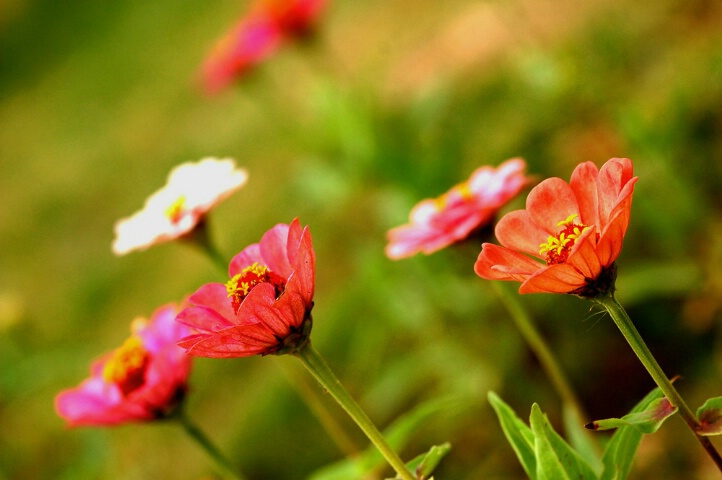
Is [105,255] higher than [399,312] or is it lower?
higher

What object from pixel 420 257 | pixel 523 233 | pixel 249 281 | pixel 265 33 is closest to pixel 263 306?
A: pixel 249 281

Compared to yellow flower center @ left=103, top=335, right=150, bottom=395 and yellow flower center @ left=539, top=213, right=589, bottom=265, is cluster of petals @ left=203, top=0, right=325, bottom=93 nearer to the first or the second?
yellow flower center @ left=103, top=335, right=150, bottom=395

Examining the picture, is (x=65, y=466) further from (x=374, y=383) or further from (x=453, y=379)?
(x=453, y=379)

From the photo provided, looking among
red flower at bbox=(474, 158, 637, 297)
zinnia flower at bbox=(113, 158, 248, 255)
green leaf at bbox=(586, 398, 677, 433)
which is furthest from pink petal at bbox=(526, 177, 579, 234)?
zinnia flower at bbox=(113, 158, 248, 255)

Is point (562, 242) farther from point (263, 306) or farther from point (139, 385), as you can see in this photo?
point (139, 385)

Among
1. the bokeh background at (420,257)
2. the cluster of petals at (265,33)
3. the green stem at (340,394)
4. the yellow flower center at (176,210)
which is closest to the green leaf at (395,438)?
the bokeh background at (420,257)

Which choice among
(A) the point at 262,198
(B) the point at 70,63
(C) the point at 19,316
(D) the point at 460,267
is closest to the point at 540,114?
(D) the point at 460,267

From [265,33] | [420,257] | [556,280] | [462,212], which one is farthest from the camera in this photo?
[265,33]
